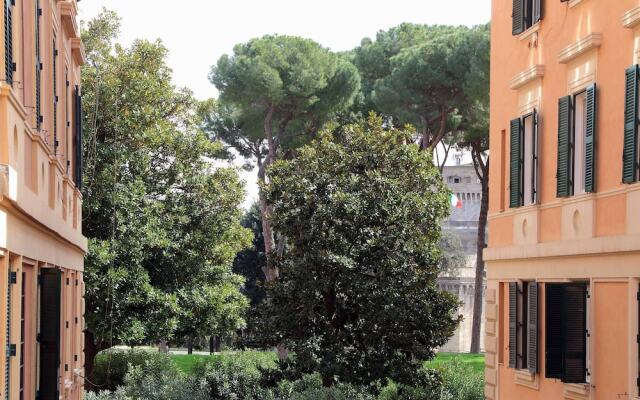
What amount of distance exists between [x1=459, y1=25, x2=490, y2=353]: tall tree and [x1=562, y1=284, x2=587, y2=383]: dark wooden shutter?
22.9m

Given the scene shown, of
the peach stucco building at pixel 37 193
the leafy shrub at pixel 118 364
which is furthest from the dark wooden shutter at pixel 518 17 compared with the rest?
the leafy shrub at pixel 118 364

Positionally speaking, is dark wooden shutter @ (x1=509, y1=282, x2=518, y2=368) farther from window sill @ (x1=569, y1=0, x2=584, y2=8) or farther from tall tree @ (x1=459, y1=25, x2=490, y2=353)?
tall tree @ (x1=459, y1=25, x2=490, y2=353)

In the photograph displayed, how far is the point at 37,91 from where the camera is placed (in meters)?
12.0

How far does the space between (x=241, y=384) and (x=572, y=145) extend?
17730mm

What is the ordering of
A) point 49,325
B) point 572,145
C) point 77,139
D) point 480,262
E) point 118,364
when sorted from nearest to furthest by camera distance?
point 49,325, point 572,145, point 77,139, point 118,364, point 480,262

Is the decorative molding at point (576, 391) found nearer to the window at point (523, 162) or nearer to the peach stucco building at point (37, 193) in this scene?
the window at point (523, 162)

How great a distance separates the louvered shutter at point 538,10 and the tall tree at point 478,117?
21.3 m

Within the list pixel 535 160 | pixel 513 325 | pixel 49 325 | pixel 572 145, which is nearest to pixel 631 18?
pixel 572 145

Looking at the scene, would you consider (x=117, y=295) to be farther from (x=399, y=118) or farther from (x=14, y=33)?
(x=14, y=33)

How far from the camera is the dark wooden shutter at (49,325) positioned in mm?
12297

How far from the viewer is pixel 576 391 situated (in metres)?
14.2

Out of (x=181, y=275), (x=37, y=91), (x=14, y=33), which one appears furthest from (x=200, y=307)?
(x=14, y=33)

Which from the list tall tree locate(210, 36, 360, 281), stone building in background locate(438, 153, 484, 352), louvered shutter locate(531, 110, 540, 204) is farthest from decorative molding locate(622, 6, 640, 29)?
stone building in background locate(438, 153, 484, 352)

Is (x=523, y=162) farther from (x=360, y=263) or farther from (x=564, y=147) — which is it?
(x=360, y=263)
